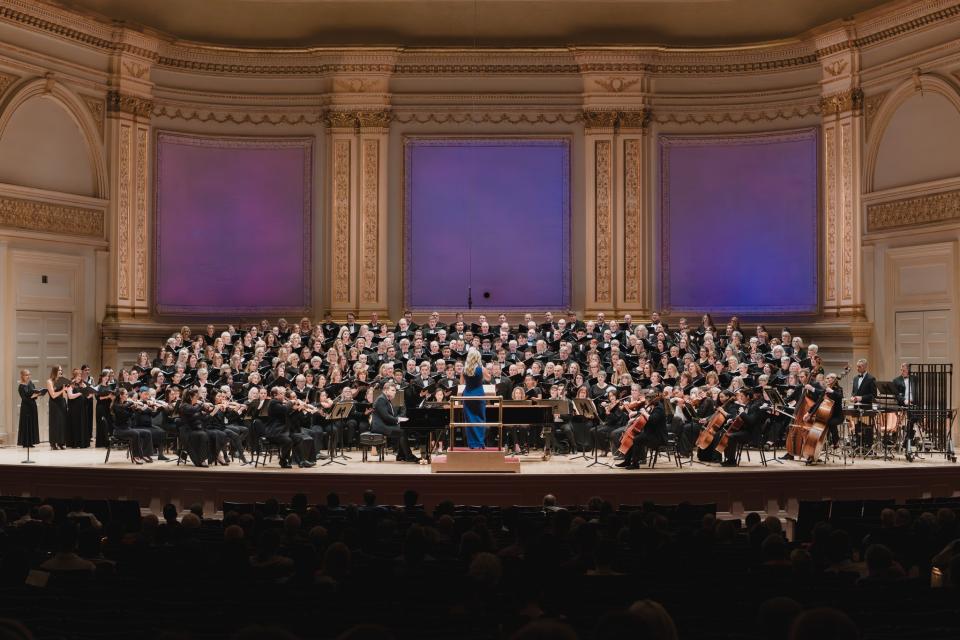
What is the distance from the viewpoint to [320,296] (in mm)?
17375

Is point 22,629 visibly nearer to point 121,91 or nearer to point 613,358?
point 613,358

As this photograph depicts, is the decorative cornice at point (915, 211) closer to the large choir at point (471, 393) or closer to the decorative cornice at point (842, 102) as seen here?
the decorative cornice at point (842, 102)

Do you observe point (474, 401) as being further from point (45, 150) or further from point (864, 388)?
point (45, 150)

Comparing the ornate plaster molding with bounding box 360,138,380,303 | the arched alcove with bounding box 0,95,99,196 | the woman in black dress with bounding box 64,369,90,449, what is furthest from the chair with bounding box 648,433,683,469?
the arched alcove with bounding box 0,95,99,196

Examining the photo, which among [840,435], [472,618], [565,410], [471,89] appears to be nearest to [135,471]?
[565,410]

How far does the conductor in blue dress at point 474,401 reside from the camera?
10828mm

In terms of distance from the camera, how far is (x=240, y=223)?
17.5 m

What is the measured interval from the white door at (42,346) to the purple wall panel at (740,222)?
993 centimetres

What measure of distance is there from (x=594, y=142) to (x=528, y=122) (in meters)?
1.26

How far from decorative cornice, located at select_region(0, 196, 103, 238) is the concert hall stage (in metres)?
5.80

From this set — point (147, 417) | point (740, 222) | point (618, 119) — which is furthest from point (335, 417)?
point (740, 222)

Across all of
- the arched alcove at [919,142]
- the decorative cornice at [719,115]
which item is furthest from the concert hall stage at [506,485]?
the decorative cornice at [719,115]

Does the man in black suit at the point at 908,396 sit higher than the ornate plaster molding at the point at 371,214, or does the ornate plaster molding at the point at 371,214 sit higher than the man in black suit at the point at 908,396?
the ornate plaster molding at the point at 371,214

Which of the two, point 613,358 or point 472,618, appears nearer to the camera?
point 472,618
